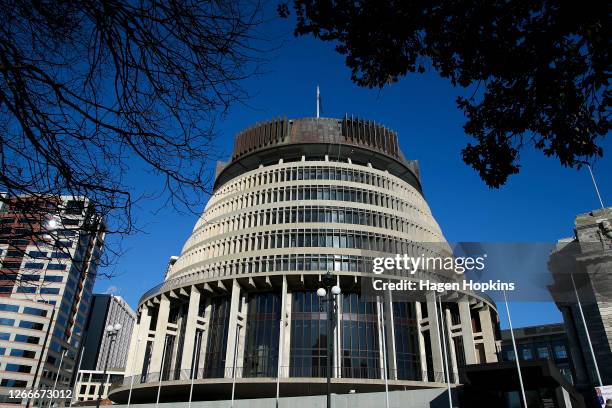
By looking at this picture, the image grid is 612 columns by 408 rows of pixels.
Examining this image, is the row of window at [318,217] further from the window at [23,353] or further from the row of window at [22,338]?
the row of window at [22,338]

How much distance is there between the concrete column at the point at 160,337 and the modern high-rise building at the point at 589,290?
56.1 meters

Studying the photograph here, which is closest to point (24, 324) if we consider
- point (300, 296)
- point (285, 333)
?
point (285, 333)

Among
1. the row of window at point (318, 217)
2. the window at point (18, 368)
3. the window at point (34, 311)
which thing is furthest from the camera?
the window at point (34, 311)

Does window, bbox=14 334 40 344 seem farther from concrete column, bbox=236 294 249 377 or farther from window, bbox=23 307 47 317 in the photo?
concrete column, bbox=236 294 249 377

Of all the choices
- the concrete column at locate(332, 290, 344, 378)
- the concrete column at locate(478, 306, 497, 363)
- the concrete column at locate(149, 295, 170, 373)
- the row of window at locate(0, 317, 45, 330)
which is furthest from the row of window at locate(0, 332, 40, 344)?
the concrete column at locate(478, 306, 497, 363)

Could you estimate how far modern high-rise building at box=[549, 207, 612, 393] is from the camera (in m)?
69.1

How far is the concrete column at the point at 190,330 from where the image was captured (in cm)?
4500

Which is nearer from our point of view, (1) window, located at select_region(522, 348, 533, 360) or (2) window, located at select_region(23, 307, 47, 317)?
(2) window, located at select_region(23, 307, 47, 317)

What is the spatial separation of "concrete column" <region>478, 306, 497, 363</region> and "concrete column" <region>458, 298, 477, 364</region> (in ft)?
12.0

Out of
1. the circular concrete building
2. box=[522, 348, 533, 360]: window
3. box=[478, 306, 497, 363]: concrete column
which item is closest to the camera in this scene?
the circular concrete building

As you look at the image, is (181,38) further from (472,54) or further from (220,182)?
(220,182)

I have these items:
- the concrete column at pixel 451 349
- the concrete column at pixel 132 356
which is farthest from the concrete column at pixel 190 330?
the concrete column at pixel 451 349

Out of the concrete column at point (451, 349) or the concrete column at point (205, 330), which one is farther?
the concrete column at point (205, 330)

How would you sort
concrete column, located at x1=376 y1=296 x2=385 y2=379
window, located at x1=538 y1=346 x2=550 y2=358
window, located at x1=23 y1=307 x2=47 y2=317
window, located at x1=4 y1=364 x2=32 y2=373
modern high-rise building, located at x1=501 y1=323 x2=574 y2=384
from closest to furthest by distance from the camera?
concrete column, located at x1=376 y1=296 x2=385 y2=379
window, located at x1=4 y1=364 x2=32 y2=373
window, located at x1=23 y1=307 x2=47 y2=317
modern high-rise building, located at x1=501 y1=323 x2=574 y2=384
window, located at x1=538 y1=346 x2=550 y2=358
